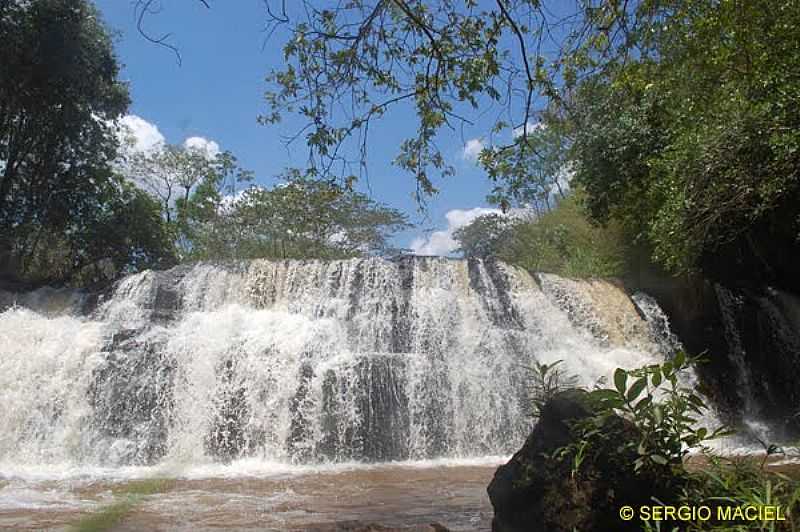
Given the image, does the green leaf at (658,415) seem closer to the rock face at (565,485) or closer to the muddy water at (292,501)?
the rock face at (565,485)

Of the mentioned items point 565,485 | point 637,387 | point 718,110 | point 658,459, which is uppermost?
point 718,110

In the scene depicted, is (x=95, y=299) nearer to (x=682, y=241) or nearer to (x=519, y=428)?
(x=519, y=428)

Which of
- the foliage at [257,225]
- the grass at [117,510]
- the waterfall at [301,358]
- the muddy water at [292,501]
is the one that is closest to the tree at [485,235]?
the foliage at [257,225]

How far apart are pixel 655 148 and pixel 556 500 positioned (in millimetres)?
→ 12128

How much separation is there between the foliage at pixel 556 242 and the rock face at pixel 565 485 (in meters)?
13.3

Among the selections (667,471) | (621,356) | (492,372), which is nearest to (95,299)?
(492,372)

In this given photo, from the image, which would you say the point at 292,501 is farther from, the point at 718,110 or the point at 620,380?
the point at 718,110

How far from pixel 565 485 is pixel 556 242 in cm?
1959

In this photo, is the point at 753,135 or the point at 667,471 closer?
the point at 667,471

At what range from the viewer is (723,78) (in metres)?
7.06

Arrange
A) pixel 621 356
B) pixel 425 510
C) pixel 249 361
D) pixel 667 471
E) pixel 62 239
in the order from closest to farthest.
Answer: pixel 667 471, pixel 425 510, pixel 249 361, pixel 621 356, pixel 62 239

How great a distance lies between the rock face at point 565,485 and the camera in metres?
2.63

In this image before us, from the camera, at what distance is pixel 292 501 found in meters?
5.64

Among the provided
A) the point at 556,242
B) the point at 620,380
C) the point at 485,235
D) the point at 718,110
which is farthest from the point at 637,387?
the point at 485,235
